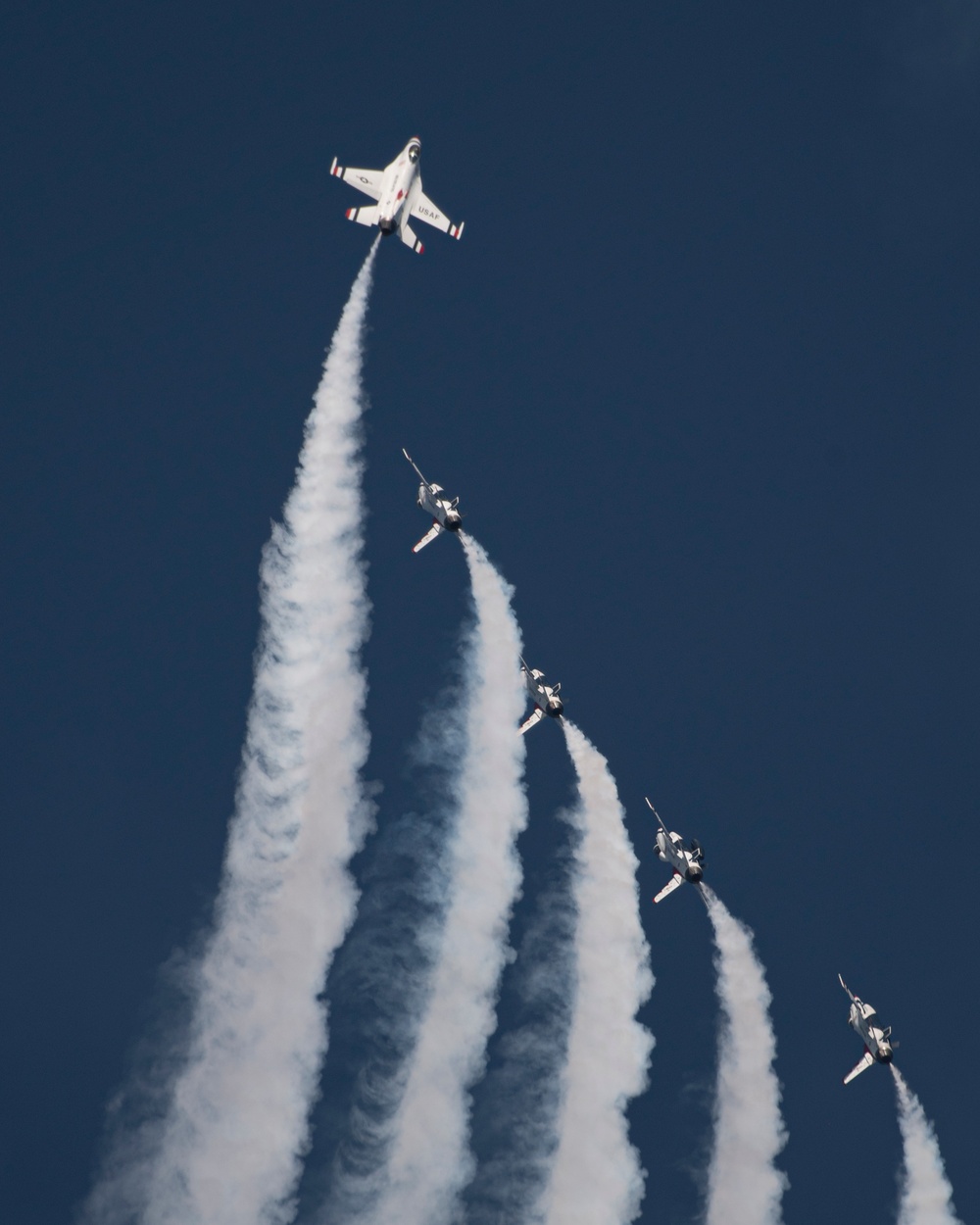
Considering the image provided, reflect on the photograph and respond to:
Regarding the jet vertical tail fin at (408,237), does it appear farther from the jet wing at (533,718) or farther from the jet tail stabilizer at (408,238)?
the jet wing at (533,718)

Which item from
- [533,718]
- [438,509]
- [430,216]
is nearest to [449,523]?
[438,509]

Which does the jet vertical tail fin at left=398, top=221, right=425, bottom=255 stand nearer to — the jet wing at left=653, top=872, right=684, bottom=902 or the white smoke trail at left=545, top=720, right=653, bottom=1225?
the white smoke trail at left=545, top=720, right=653, bottom=1225

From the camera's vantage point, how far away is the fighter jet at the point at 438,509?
73062 millimetres

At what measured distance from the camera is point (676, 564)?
91.4 metres

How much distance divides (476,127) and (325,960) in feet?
181

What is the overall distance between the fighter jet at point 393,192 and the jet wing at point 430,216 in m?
0.07

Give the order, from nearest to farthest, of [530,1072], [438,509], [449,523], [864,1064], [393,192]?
[530,1072] < [449,523] < [438,509] < [864,1064] < [393,192]

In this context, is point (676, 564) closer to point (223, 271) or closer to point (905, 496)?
point (905, 496)

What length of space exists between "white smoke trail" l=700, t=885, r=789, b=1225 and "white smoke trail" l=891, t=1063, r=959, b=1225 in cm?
625

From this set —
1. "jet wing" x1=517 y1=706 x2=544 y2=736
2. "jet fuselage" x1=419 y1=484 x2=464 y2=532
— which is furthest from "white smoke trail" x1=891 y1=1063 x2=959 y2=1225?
"jet fuselage" x1=419 y1=484 x2=464 y2=532

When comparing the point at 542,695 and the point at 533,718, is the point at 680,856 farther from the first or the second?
the point at 542,695

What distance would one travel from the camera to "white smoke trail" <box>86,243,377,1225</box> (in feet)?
228

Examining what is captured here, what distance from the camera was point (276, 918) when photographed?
7150 cm

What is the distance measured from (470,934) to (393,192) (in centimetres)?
3375
